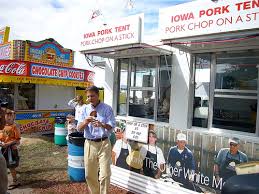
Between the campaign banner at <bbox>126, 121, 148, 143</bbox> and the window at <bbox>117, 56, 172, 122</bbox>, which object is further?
the window at <bbox>117, 56, 172, 122</bbox>

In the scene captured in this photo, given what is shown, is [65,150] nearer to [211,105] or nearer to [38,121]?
[38,121]

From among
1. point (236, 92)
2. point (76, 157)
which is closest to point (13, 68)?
point (76, 157)

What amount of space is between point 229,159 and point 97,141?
220 centimetres

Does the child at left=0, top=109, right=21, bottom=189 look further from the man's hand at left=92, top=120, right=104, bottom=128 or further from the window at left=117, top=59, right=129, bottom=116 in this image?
the window at left=117, top=59, right=129, bottom=116

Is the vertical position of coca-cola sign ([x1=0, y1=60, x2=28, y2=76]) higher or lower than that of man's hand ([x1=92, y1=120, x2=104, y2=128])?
higher

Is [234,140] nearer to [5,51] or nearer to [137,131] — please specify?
[137,131]

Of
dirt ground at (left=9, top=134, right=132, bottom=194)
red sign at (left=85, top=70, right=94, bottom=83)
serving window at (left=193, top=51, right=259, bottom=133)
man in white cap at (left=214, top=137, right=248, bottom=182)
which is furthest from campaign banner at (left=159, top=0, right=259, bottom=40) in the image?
red sign at (left=85, top=70, right=94, bottom=83)

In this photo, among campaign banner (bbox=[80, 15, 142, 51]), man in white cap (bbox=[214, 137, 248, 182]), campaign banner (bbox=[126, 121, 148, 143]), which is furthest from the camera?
campaign banner (bbox=[126, 121, 148, 143])

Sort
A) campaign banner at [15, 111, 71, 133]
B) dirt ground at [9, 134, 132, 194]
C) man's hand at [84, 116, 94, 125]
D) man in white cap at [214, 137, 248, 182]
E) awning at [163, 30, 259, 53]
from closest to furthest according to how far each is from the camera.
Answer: awning at [163, 30, 259, 53] < man in white cap at [214, 137, 248, 182] < man's hand at [84, 116, 94, 125] < dirt ground at [9, 134, 132, 194] < campaign banner at [15, 111, 71, 133]

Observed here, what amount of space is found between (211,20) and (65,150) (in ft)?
23.8

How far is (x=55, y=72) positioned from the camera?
13.7 metres

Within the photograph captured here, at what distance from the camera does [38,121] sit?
13.3 metres

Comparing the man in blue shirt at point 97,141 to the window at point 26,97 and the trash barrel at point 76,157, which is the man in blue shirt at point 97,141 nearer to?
the trash barrel at point 76,157

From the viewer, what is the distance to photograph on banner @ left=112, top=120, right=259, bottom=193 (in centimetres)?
412
